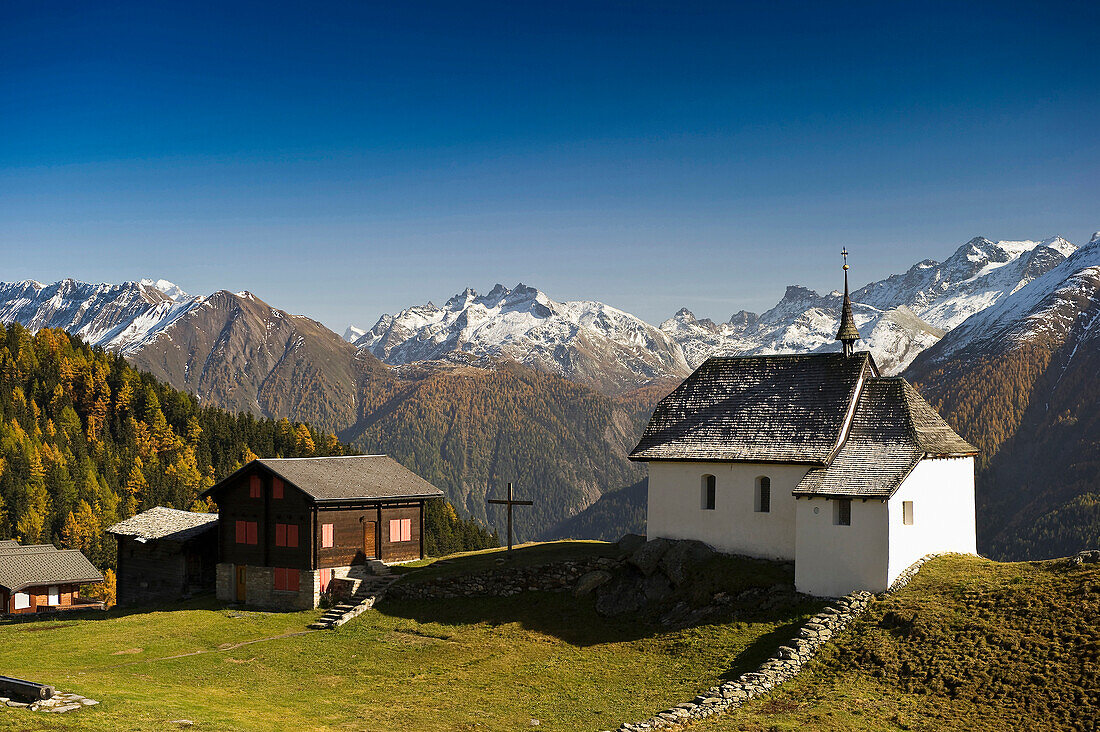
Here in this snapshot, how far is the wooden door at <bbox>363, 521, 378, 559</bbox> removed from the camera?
5884 cm

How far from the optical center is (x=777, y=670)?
34.4 metres

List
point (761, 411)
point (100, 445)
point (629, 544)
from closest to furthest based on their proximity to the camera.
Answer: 1. point (761, 411)
2. point (629, 544)
3. point (100, 445)

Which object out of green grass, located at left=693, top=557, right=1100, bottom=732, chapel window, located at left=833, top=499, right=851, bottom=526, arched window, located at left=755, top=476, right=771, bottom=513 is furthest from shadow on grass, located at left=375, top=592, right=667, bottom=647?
green grass, located at left=693, top=557, right=1100, bottom=732

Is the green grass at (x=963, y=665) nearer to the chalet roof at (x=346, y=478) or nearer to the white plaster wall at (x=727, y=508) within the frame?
the white plaster wall at (x=727, y=508)

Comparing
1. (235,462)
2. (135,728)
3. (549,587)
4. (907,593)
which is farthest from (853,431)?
(235,462)

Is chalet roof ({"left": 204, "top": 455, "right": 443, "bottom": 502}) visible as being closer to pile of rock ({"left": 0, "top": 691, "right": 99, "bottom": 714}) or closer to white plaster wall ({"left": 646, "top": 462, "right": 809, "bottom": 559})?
white plaster wall ({"left": 646, "top": 462, "right": 809, "bottom": 559})

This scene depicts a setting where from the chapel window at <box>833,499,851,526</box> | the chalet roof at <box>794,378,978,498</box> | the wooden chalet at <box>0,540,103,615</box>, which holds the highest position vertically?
the chalet roof at <box>794,378,978,498</box>

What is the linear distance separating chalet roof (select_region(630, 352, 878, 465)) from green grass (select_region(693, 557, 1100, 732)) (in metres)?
9.89

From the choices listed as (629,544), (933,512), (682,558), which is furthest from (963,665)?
(629,544)

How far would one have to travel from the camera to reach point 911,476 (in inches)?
1677

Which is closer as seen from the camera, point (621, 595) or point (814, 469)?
point (814, 469)

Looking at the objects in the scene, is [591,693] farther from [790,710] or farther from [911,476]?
[911,476]

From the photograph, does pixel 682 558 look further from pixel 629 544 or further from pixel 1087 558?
pixel 1087 558

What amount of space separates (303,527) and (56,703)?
91.0 ft
